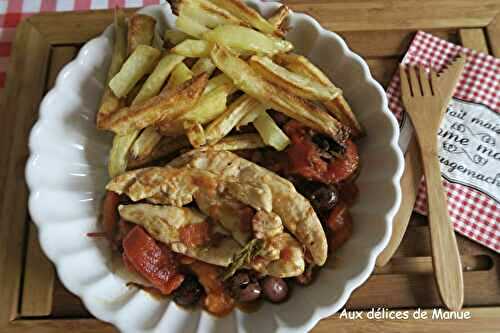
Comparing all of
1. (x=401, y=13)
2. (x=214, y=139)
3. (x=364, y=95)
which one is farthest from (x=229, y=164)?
(x=401, y=13)

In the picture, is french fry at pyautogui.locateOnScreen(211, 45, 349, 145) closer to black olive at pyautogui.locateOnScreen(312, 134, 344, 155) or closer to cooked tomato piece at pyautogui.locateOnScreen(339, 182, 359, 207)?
black olive at pyautogui.locateOnScreen(312, 134, 344, 155)

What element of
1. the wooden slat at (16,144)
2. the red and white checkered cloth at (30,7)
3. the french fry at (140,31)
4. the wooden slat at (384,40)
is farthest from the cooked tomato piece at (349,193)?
the red and white checkered cloth at (30,7)

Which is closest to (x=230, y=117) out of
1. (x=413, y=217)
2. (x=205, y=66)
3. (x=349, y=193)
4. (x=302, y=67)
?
(x=205, y=66)

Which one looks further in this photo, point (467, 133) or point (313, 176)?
point (467, 133)

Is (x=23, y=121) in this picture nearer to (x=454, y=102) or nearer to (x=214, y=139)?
(x=214, y=139)

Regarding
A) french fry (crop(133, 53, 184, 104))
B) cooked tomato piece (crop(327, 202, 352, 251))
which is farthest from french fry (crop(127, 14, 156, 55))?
cooked tomato piece (crop(327, 202, 352, 251))

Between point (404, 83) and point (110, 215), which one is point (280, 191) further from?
point (404, 83)
